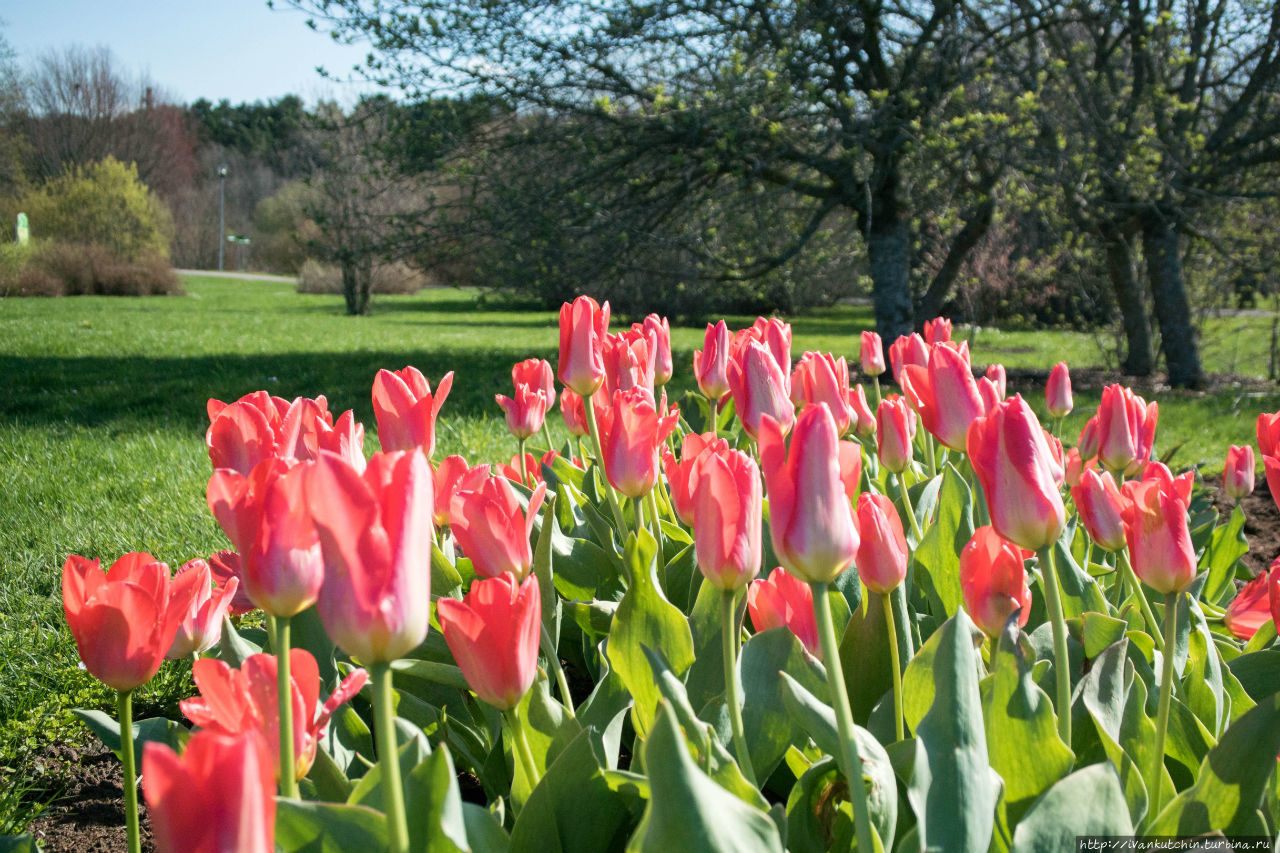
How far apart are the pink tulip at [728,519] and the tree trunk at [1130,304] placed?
313 inches

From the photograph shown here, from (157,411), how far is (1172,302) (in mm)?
7628

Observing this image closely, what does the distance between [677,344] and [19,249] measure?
16362 mm

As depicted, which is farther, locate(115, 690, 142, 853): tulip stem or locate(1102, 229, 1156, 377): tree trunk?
locate(1102, 229, 1156, 377): tree trunk

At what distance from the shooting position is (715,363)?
5.34 feet

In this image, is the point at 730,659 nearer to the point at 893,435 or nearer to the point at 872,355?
the point at 893,435

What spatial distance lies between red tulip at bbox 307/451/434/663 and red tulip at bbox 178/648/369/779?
0.49ft

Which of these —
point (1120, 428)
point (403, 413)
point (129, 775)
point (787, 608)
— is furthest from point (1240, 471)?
point (129, 775)

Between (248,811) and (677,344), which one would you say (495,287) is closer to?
(677,344)

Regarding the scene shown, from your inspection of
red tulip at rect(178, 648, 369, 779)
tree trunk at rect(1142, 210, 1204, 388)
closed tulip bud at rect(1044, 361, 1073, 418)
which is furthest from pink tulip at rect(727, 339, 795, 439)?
tree trunk at rect(1142, 210, 1204, 388)

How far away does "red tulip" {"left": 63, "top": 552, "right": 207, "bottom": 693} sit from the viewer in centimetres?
77

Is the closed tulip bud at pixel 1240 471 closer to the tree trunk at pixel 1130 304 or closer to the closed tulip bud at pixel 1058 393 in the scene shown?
the closed tulip bud at pixel 1058 393

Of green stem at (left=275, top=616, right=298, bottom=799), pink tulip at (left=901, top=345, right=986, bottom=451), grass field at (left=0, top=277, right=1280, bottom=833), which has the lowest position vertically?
grass field at (left=0, top=277, right=1280, bottom=833)

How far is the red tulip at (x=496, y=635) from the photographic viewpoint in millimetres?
717

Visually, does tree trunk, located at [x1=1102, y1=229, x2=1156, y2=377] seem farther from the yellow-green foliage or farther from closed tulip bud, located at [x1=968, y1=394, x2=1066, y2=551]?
the yellow-green foliage
